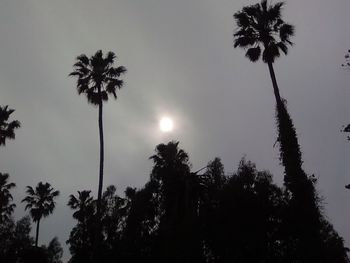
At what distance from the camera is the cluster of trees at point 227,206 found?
1010 inches

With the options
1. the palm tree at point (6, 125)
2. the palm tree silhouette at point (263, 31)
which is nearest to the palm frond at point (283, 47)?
the palm tree silhouette at point (263, 31)

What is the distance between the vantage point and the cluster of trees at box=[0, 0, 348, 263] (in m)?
25.7

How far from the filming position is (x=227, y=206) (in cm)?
2988

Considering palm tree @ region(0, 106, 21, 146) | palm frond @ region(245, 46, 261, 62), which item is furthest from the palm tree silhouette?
palm tree @ region(0, 106, 21, 146)

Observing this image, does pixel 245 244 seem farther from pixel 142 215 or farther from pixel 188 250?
pixel 142 215

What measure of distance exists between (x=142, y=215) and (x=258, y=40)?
17758mm

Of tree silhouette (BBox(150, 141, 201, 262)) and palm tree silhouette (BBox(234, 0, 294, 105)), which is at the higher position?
palm tree silhouette (BBox(234, 0, 294, 105))

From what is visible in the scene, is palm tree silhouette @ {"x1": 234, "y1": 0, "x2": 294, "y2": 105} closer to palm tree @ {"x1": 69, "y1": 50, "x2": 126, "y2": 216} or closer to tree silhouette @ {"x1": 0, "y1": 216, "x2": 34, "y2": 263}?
palm tree @ {"x1": 69, "y1": 50, "x2": 126, "y2": 216}

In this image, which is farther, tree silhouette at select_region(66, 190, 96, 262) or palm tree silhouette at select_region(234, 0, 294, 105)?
tree silhouette at select_region(66, 190, 96, 262)

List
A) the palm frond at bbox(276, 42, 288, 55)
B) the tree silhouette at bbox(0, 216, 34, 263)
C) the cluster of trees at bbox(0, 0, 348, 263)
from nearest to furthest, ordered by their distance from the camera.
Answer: the cluster of trees at bbox(0, 0, 348, 263) < the palm frond at bbox(276, 42, 288, 55) < the tree silhouette at bbox(0, 216, 34, 263)

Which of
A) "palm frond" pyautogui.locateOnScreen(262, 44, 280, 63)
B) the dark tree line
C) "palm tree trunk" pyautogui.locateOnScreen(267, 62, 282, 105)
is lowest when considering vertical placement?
the dark tree line

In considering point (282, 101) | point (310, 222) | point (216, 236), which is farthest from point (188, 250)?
point (282, 101)

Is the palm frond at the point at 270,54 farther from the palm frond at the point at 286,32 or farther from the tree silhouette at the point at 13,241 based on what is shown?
the tree silhouette at the point at 13,241

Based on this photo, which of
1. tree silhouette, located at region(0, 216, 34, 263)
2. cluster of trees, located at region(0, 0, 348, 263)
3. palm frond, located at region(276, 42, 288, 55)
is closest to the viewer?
cluster of trees, located at region(0, 0, 348, 263)
